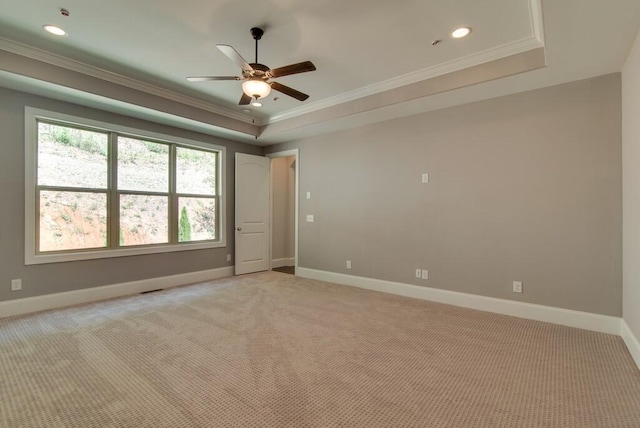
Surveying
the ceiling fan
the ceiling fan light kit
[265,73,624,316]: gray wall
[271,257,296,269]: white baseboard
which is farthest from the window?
the ceiling fan light kit

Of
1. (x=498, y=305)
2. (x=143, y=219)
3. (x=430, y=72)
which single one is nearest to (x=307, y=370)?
(x=498, y=305)

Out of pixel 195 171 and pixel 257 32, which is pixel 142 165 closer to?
pixel 195 171

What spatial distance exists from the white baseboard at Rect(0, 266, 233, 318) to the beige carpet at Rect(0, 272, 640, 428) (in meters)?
0.29

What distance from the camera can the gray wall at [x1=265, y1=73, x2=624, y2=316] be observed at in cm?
309

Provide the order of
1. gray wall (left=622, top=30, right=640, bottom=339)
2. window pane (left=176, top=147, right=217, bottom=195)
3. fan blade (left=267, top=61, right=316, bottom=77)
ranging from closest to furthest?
gray wall (left=622, top=30, right=640, bottom=339) < fan blade (left=267, top=61, right=316, bottom=77) < window pane (left=176, top=147, right=217, bottom=195)

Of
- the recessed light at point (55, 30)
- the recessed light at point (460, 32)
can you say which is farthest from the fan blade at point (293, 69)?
the recessed light at point (55, 30)

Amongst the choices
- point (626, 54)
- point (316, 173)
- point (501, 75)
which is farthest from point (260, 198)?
point (626, 54)

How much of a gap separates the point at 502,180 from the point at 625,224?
46.0 inches

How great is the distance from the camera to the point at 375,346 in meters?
Result: 2.73

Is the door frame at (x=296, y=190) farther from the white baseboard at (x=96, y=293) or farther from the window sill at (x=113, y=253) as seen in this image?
the white baseboard at (x=96, y=293)

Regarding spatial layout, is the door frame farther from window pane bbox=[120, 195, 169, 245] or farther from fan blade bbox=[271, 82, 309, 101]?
fan blade bbox=[271, 82, 309, 101]

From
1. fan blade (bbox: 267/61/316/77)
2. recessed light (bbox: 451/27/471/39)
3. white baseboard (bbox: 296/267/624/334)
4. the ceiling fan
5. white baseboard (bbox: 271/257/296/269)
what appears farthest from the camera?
white baseboard (bbox: 271/257/296/269)

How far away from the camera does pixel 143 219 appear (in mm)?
4730

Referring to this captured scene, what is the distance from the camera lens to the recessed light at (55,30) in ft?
9.29
